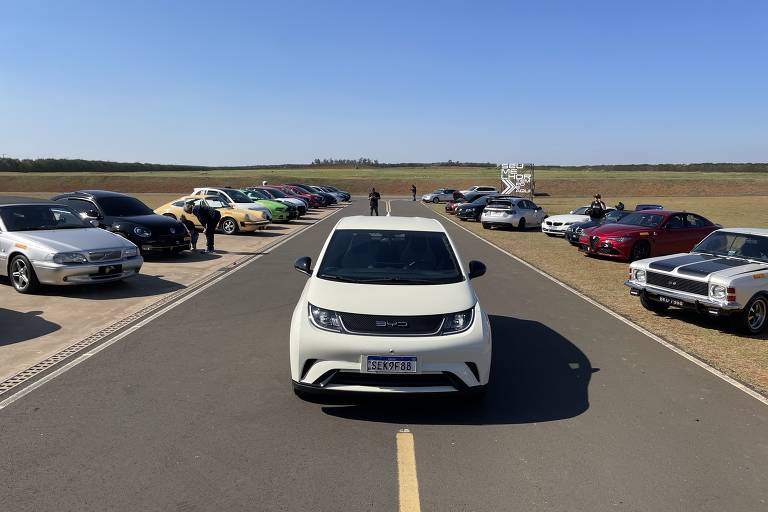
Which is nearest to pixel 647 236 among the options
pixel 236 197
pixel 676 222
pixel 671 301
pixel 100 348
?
pixel 676 222

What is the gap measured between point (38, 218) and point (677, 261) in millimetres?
11095

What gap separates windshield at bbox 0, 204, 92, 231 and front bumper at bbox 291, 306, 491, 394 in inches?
325

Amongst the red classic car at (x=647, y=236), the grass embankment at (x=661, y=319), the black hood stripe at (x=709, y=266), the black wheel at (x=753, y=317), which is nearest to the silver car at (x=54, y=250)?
the grass embankment at (x=661, y=319)

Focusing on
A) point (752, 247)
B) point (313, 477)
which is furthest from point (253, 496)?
point (752, 247)

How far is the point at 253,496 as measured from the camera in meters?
3.65

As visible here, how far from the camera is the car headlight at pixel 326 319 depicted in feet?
16.3

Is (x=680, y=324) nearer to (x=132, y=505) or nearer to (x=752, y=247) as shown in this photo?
(x=752, y=247)

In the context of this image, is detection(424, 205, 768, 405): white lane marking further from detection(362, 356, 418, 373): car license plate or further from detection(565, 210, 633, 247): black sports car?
detection(565, 210, 633, 247): black sports car

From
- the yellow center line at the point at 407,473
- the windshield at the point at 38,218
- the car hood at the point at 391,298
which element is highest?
the windshield at the point at 38,218

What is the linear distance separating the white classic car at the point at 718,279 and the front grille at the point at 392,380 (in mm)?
5028

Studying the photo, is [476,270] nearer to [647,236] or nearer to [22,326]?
[22,326]

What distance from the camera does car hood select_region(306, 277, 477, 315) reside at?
5.02 m

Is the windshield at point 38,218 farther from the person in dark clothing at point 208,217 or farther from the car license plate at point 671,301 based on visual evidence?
the car license plate at point 671,301

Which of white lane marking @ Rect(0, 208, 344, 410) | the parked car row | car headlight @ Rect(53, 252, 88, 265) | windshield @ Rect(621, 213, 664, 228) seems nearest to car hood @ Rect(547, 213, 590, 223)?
windshield @ Rect(621, 213, 664, 228)
